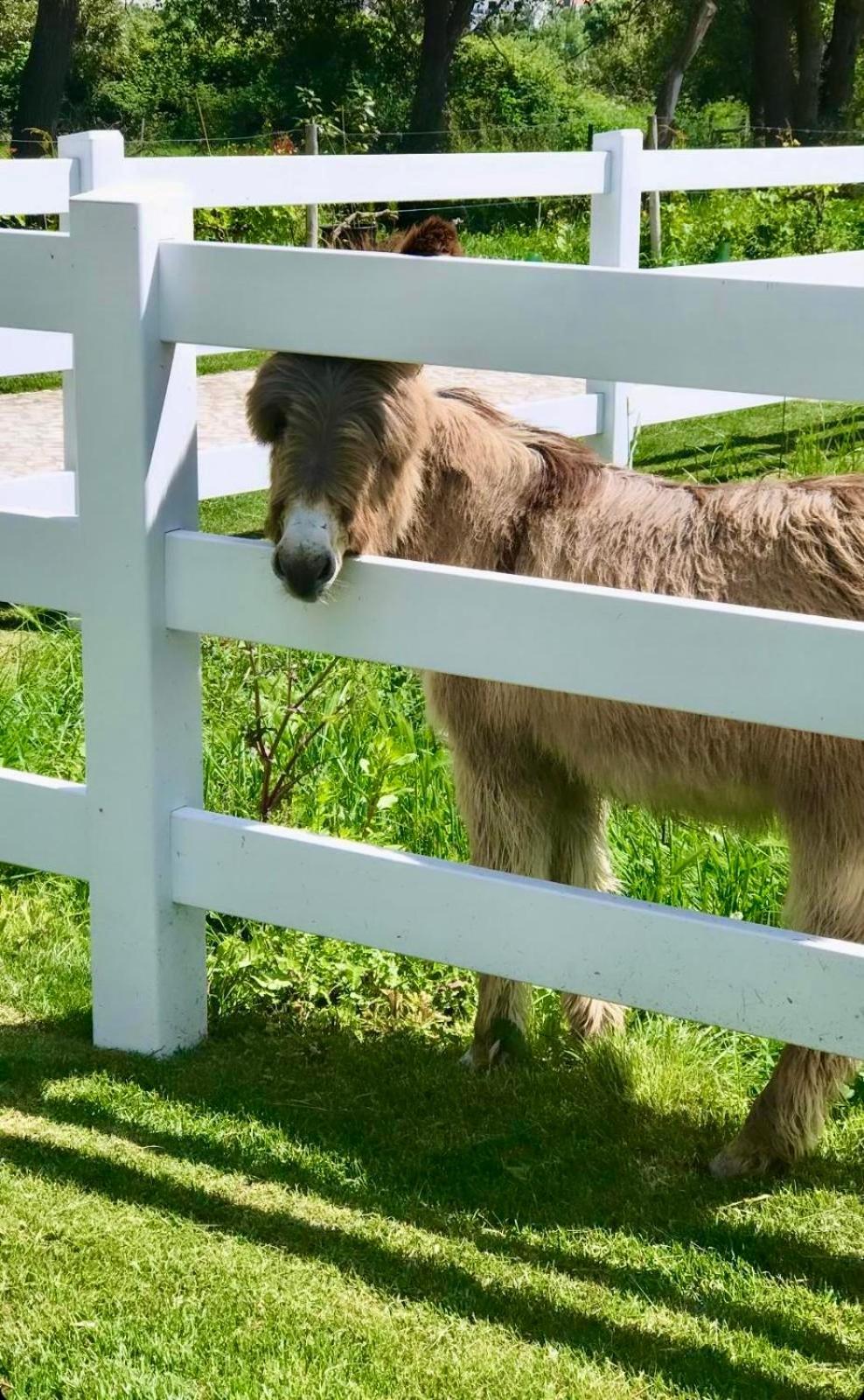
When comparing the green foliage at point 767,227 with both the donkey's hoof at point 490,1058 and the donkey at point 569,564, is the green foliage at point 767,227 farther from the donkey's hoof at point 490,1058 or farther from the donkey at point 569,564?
the donkey's hoof at point 490,1058

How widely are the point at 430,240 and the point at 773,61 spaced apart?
34206 mm

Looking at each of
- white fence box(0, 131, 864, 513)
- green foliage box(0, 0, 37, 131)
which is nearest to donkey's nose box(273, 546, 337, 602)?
white fence box(0, 131, 864, 513)

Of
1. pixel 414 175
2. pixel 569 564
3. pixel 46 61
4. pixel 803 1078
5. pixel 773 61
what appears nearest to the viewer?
pixel 803 1078

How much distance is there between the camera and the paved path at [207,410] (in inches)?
352

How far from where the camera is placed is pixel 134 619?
3.29 metres

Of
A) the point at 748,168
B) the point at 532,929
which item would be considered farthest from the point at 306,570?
the point at 748,168

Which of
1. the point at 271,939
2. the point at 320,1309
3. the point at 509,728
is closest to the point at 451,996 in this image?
the point at 271,939

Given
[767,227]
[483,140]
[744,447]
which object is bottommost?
[744,447]

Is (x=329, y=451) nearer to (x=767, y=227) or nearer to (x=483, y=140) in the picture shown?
(x=767, y=227)

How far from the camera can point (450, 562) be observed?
3441mm

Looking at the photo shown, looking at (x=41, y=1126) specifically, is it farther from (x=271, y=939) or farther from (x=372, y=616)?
(x=372, y=616)

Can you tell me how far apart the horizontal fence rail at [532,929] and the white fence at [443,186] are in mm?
1690

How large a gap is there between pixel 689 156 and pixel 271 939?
4.74m

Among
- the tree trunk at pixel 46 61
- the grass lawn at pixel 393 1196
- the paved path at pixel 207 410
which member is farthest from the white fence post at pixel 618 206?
the tree trunk at pixel 46 61
